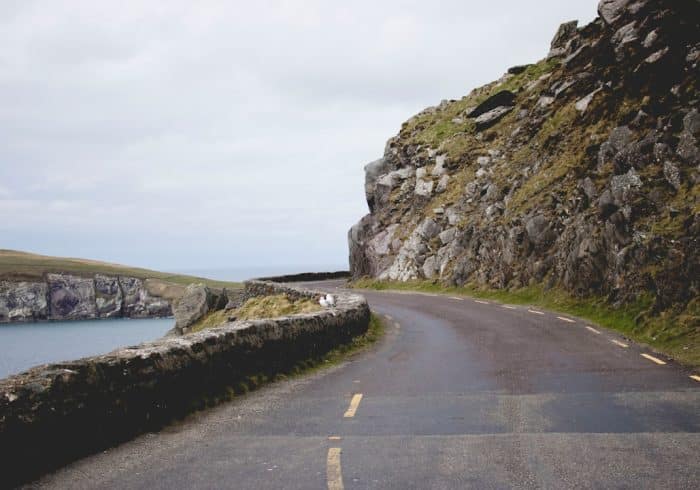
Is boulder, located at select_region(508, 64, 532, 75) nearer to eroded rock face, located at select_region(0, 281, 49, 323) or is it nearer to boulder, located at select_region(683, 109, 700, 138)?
boulder, located at select_region(683, 109, 700, 138)

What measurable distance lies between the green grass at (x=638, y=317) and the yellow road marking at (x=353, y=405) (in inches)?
283

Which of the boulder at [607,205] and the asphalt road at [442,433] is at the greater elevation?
the boulder at [607,205]

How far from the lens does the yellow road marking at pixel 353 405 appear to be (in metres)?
8.62

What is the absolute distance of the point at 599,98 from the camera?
111 feet

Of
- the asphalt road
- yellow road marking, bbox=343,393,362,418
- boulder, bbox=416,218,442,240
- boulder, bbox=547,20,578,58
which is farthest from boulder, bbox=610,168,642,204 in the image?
boulder, bbox=547,20,578,58

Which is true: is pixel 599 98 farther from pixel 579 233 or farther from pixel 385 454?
pixel 385 454

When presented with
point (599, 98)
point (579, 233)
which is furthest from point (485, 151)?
point (579, 233)

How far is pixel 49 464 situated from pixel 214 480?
6.52 feet

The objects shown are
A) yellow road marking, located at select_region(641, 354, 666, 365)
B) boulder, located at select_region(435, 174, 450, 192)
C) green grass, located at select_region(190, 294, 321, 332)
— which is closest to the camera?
yellow road marking, located at select_region(641, 354, 666, 365)

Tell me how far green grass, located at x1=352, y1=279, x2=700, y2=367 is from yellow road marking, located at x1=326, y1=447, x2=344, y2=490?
Answer: 29.2 feet

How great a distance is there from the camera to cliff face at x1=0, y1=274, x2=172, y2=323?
470 ft

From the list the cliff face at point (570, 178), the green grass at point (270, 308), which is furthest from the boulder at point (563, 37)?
the green grass at point (270, 308)

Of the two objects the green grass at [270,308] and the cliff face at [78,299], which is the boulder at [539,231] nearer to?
the green grass at [270,308]

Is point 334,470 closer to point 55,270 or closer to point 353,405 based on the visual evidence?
point 353,405
